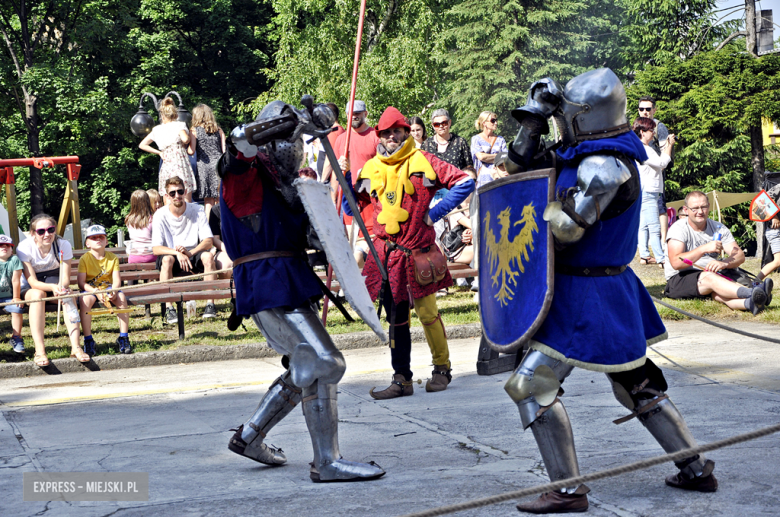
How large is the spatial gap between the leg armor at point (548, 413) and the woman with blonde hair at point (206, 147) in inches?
295

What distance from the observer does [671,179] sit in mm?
25609

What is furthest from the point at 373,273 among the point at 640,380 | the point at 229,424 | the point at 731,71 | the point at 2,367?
the point at 731,71

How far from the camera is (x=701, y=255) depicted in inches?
341

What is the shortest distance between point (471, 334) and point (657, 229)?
10.00 ft

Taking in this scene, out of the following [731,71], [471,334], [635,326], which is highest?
[731,71]

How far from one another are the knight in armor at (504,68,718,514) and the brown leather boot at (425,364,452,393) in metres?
Result: 2.31

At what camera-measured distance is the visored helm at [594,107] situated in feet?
10.7

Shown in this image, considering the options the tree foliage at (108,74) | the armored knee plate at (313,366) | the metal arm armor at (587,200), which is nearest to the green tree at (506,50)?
the tree foliage at (108,74)

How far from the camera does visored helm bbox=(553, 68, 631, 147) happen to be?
3.26 meters

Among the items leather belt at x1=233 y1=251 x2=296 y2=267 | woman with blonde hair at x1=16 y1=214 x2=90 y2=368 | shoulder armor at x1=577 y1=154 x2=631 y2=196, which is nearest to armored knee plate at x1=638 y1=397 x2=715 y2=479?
shoulder armor at x1=577 y1=154 x2=631 y2=196

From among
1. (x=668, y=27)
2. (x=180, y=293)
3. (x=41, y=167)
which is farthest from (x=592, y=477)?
(x=668, y=27)

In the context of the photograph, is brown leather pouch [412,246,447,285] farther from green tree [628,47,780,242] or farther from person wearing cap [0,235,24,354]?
green tree [628,47,780,242]

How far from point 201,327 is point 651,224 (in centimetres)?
518

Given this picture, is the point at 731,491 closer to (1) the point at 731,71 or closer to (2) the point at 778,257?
(2) the point at 778,257
